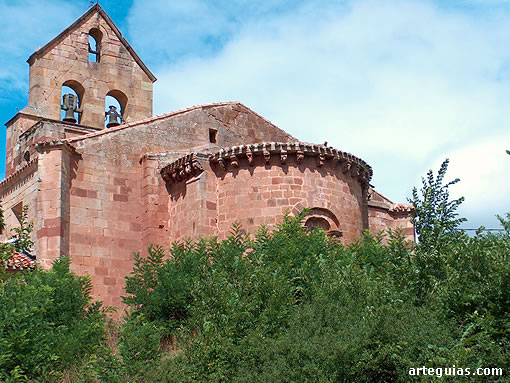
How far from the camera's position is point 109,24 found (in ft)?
82.1

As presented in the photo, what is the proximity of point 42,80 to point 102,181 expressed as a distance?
17.1 feet

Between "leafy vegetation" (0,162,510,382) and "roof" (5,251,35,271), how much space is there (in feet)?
4.74

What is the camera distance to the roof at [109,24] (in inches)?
934

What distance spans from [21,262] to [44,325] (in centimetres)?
425

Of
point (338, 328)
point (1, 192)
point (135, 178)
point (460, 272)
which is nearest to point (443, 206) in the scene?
point (460, 272)

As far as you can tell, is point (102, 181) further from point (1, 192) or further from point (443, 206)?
point (443, 206)

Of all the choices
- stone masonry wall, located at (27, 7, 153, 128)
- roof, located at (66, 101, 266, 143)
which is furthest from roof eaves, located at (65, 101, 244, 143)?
stone masonry wall, located at (27, 7, 153, 128)

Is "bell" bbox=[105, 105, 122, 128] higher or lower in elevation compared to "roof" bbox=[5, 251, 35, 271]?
higher

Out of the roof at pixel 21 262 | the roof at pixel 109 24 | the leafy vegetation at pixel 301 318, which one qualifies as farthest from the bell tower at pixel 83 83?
the leafy vegetation at pixel 301 318

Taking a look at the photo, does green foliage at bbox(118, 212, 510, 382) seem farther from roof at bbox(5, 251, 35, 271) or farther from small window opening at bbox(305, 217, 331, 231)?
→ roof at bbox(5, 251, 35, 271)

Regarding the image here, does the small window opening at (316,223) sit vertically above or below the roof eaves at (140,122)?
below

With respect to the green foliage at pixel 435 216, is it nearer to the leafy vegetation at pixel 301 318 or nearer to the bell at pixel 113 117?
the leafy vegetation at pixel 301 318

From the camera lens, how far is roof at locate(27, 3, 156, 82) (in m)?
23.7

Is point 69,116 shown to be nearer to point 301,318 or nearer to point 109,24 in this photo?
point 109,24
